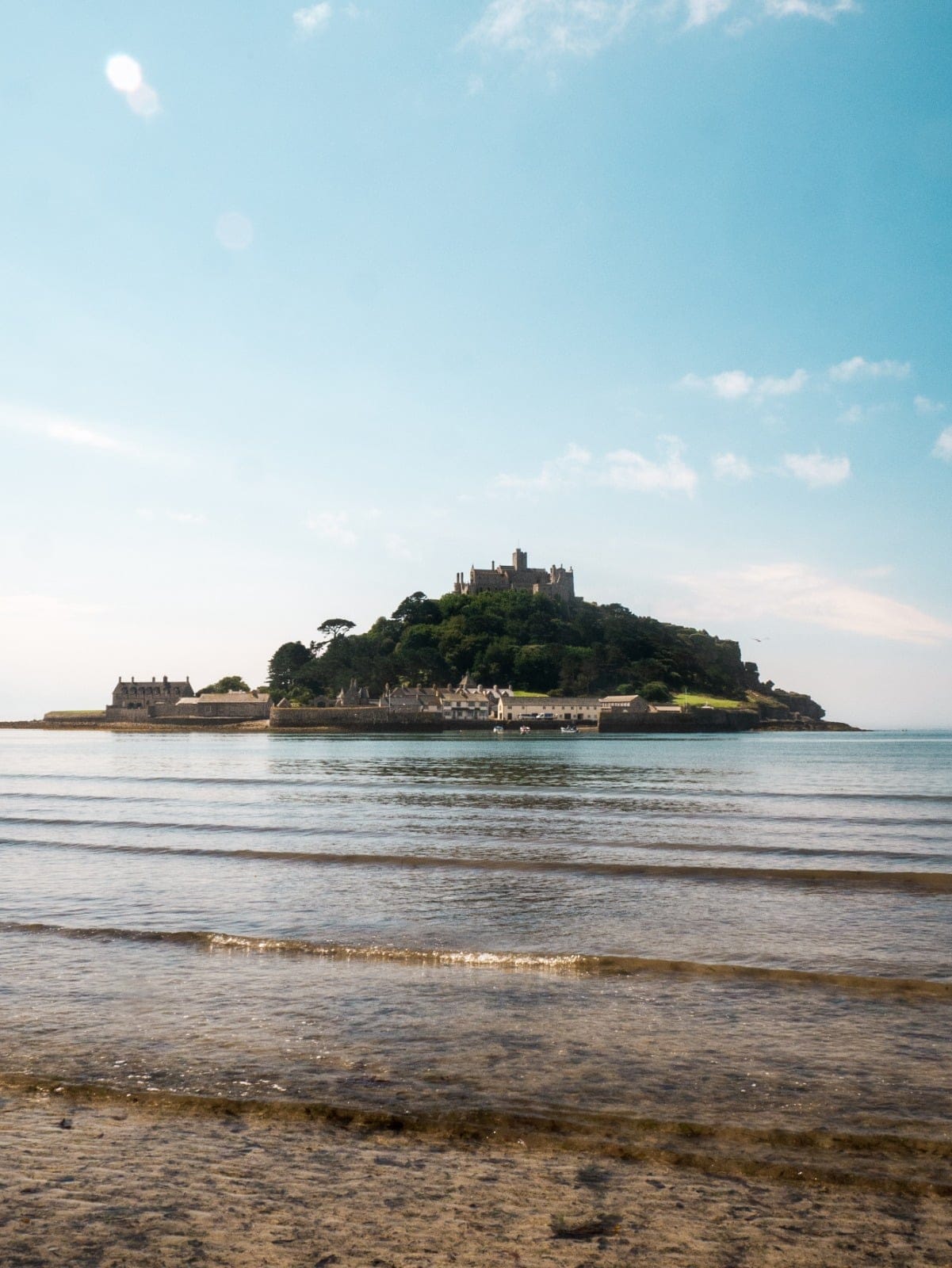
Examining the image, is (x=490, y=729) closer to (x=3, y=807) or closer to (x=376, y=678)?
(x=376, y=678)

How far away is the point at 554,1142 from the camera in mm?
4027

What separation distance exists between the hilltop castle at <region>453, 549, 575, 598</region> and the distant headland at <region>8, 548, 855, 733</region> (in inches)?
9.2

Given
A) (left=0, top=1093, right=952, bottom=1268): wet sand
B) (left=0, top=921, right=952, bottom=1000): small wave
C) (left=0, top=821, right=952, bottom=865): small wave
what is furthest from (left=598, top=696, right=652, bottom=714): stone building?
(left=0, top=1093, right=952, bottom=1268): wet sand

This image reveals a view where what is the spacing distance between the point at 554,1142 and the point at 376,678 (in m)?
123

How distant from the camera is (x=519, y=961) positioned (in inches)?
291

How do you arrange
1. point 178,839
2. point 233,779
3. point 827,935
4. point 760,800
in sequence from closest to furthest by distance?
point 827,935, point 178,839, point 760,800, point 233,779

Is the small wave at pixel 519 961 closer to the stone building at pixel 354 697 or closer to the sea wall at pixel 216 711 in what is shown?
the stone building at pixel 354 697

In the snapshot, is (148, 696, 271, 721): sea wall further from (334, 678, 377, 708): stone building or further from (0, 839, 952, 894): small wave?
(0, 839, 952, 894): small wave

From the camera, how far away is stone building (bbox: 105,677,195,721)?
400 feet

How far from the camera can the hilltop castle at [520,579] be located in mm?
154500

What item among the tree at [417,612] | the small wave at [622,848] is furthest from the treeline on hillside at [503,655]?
the small wave at [622,848]

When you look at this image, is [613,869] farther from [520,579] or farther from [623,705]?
[520,579]

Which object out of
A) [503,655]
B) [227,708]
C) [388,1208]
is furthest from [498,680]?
[388,1208]

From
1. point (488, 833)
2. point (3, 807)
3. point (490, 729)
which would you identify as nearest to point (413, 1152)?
point (488, 833)
